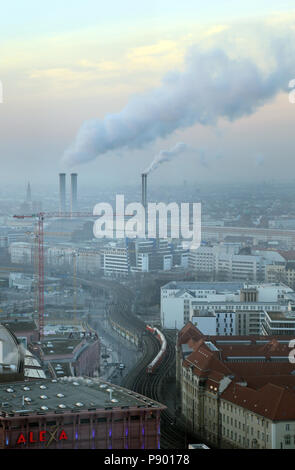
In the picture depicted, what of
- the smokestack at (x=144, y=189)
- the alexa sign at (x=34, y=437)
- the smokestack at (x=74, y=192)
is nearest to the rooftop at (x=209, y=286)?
the smokestack at (x=144, y=189)

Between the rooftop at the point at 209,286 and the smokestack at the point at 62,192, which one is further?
the smokestack at the point at 62,192

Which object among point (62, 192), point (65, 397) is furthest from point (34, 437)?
point (62, 192)

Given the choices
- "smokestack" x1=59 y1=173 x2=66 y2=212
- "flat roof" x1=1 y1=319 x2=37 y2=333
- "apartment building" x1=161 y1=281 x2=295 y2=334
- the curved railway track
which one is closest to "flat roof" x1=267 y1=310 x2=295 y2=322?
"apartment building" x1=161 y1=281 x2=295 y2=334

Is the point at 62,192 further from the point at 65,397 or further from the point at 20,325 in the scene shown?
the point at 65,397

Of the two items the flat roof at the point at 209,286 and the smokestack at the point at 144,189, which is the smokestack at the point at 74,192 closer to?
the smokestack at the point at 144,189

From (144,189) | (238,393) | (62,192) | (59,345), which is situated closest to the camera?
(238,393)

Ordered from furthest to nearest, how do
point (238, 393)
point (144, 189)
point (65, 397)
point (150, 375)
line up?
1. point (144, 189)
2. point (150, 375)
3. point (238, 393)
4. point (65, 397)
